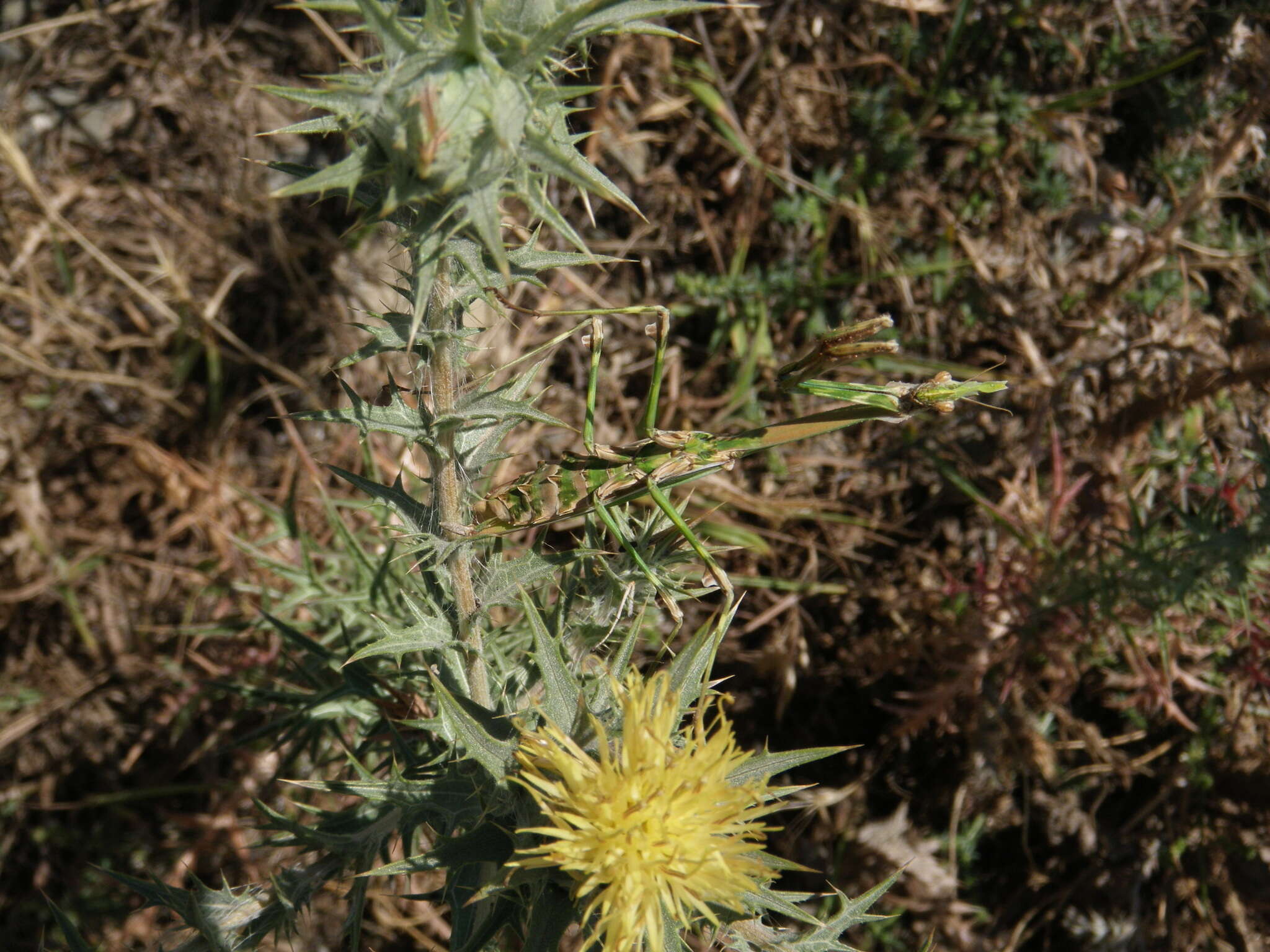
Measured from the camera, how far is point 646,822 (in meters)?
1.35

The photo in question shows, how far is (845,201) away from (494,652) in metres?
2.50

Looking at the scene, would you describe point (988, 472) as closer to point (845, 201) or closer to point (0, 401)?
point (845, 201)

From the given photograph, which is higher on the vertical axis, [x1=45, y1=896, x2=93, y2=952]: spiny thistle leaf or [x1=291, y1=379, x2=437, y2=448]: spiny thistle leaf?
[x1=291, y1=379, x2=437, y2=448]: spiny thistle leaf

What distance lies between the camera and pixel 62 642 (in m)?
3.52

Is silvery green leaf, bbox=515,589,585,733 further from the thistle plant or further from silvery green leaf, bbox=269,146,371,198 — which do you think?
silvery green leaf, bbox=269,146,371,198

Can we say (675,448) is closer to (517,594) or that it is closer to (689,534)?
(689,534)

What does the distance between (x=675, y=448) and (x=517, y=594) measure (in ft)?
1.52

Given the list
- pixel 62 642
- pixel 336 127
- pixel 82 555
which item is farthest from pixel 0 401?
pixel 336 127

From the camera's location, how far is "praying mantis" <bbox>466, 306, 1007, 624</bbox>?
5.03ft

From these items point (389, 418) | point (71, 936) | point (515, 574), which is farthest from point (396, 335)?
point (71, 936)

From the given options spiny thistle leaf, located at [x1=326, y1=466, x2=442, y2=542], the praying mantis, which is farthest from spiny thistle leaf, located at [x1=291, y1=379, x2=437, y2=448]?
the praying mantis

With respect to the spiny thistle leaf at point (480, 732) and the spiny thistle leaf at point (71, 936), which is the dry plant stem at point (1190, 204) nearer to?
the spiny thistle leaf at point (480, 732)

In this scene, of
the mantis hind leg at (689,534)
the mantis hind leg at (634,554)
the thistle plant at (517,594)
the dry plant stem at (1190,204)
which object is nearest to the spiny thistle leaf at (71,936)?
the thistle plant at (517,594)

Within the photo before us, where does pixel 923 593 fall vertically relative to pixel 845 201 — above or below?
below
